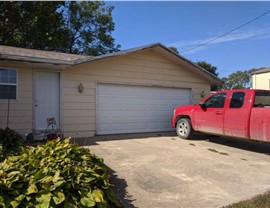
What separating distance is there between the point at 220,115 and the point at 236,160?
2.05 meters

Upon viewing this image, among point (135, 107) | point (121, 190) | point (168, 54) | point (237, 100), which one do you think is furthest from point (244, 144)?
point (121, 190)

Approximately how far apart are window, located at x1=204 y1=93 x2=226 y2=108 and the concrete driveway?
4.60ft

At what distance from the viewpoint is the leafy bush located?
4070mm

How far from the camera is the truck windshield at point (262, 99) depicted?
8716mm

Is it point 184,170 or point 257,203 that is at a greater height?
point 184,170

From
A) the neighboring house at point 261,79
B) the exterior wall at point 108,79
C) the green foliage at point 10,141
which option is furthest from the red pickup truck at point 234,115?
the neighboring house at point 261,79

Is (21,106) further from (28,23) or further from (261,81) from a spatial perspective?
(261,81)

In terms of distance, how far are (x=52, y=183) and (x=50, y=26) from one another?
2161cm

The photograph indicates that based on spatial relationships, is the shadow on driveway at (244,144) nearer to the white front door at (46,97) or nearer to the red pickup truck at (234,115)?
the red pickup truck at (234,115)

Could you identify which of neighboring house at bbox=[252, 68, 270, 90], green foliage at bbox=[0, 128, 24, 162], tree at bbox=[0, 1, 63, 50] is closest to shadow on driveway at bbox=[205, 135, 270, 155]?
green foliage at bbox=[0, 128, 24, 162]

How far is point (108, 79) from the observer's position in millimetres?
11844

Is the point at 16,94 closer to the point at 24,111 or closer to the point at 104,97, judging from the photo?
the point at 24,111

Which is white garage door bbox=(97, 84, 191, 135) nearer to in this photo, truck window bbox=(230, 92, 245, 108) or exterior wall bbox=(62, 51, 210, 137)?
exterior wall bbox=(62, 51, 210, 137)

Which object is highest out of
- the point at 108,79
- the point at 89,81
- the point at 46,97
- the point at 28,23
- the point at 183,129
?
the point at 28,23
